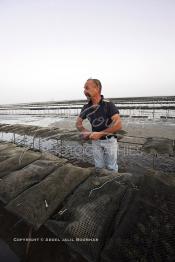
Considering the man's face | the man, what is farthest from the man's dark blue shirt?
the man's face

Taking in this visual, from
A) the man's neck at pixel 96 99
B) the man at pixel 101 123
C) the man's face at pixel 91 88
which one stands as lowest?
the man at pixel 101 123

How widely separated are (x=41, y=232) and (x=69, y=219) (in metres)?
0.64

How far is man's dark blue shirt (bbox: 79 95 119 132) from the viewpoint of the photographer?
2.83 meters

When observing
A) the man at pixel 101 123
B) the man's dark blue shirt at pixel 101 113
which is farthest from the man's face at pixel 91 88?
the man's dark blue shirt at pixel 101 113

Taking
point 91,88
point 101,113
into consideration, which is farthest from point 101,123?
point 91,88

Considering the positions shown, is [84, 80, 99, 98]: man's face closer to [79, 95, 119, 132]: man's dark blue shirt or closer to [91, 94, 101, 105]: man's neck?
[91, 94, 101, 105]: man's neck

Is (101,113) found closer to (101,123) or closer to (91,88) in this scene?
(101,123)

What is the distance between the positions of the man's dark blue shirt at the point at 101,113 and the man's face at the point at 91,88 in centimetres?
22

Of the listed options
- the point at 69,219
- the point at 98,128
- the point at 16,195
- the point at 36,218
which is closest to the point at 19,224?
the point at 16,195

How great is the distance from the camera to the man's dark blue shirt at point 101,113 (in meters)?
2.83

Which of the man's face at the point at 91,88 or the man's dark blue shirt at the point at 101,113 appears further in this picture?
the man's dark blue shirt at the point at 101,113

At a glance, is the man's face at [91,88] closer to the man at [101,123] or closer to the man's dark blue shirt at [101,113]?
the man at [101,123]

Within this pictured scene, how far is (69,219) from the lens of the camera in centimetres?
193

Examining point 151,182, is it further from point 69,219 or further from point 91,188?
point 69,219
